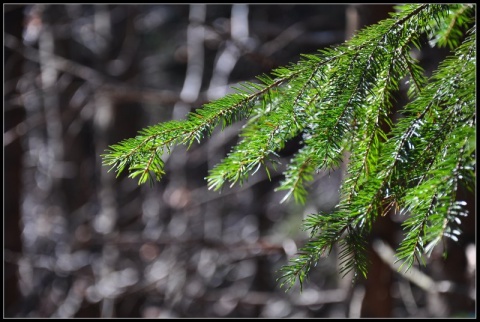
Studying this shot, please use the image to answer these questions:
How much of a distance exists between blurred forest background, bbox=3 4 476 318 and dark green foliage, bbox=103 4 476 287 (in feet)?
7.44

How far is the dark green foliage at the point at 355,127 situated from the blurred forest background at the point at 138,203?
7.44ft

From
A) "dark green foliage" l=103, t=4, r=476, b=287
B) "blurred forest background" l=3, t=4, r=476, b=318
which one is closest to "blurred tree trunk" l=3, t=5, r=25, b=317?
"blurred forest background" l=3, t=4, r=476, b=318

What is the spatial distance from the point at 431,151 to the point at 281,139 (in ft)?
1.11

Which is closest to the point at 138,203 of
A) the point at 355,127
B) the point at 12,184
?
the point at 12,184

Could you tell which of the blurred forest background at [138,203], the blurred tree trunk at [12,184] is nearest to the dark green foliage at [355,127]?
the blurred forest background at [138,203]

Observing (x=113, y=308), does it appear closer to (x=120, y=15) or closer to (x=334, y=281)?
(x=334, y=281)

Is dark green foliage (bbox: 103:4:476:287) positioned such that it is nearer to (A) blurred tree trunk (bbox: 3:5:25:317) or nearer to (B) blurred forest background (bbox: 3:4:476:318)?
(B) blurred forest background (bbox: 3:4:476:318)

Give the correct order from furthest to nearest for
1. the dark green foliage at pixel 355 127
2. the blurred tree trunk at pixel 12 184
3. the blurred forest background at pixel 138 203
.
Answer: the blurred tree trunk at pixel 12 184 < the blurred forest background at pixel 138 203 < the dark green foliage at pixel 355 127

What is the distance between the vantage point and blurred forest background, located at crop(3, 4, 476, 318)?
4.45 m

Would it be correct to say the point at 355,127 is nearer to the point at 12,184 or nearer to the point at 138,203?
the point at 12,184

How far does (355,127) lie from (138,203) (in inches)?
212

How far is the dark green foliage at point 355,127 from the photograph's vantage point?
112 centimetres

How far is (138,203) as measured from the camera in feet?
21.0

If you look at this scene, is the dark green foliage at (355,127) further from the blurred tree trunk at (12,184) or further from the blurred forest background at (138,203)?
the blurred tree trunk at (12,184)
